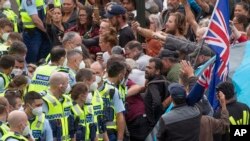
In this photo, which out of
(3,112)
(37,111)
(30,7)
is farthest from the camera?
(30,7)

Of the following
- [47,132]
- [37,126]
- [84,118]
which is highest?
[37,126]

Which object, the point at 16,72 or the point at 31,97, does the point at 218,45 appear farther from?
the point at 16,72

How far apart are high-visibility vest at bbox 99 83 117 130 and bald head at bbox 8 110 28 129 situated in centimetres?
286

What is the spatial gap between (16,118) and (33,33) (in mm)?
7021

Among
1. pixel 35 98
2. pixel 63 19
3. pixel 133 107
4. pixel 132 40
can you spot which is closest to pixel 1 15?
pixel 63 19

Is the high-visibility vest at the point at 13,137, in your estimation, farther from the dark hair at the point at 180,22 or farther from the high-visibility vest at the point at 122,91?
the dark hair at the point at 180,22

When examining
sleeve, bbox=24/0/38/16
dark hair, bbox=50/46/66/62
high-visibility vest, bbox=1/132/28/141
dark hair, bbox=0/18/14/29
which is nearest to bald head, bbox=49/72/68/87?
dark hair, bbox=50/46/66/62

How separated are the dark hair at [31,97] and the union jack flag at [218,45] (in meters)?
2.24

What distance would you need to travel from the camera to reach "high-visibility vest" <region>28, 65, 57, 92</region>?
18.1 m

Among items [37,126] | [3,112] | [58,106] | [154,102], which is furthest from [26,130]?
[154,102]

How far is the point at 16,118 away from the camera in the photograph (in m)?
15.4

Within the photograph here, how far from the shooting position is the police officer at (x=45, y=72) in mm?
18094

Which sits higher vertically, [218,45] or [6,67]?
[218,45]

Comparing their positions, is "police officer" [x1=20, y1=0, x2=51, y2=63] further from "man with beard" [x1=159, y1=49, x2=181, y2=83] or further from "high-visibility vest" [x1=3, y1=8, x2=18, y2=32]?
"man with beard" [x1=159, y1=49, x2=181, y2=83]
